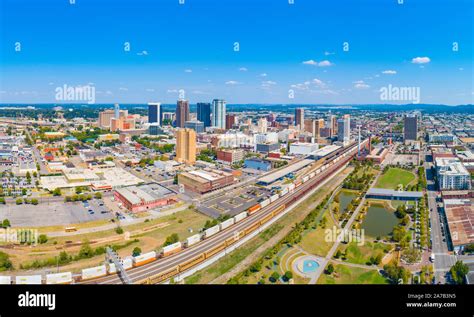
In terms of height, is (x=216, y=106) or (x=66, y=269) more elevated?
(x=216, y=106)

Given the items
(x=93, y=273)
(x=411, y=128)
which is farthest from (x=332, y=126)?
(x=93, y=273)

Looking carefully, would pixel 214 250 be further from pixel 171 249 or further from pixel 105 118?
pixel 105 118

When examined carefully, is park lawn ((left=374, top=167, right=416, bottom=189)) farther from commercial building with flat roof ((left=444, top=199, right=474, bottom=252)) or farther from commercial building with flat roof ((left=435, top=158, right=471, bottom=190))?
commercial building with flat roof ((left=444, top=199, right=474, bottom=252))
